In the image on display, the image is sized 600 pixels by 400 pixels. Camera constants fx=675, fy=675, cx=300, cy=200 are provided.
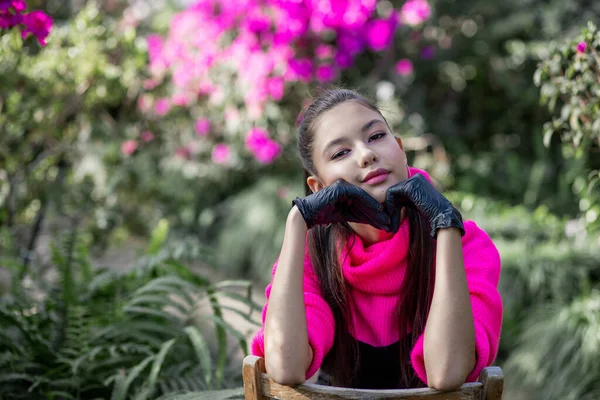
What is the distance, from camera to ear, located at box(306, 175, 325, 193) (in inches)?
71.1

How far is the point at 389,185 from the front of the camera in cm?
162

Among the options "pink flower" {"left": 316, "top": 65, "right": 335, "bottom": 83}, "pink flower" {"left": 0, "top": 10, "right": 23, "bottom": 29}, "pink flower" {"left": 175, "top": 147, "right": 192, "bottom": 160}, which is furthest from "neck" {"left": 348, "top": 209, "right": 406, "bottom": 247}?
"pink flower" {"left": 175, "top": 147, "right": 192, "bottom": 160}

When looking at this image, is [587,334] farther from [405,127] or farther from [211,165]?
[211,165]

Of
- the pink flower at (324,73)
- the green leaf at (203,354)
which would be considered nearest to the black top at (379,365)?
the green leaf at (203,354)

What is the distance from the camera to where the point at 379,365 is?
1765 millimetres

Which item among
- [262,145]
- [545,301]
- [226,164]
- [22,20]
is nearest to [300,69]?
[262,145]

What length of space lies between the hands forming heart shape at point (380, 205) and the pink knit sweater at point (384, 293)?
0.14 m

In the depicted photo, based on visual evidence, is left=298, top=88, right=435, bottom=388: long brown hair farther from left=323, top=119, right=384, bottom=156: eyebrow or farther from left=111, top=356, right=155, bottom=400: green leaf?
left=111, top=356, right=155, bottom=400: green leaf

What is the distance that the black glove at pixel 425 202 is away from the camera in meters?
1.48

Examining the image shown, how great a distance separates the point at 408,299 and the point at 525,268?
8.08ft

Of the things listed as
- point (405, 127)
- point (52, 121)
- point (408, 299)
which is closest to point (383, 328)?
point (408, 299)

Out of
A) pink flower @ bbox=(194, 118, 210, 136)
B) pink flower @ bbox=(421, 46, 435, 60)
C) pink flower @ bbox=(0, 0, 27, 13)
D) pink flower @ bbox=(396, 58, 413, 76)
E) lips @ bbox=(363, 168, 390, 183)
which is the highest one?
pink flower @ bbox=(421, 46, 435, 60)

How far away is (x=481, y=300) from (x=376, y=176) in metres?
0.38

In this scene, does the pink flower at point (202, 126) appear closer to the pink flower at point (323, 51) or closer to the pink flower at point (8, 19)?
the pink flower at point (323, 51)
